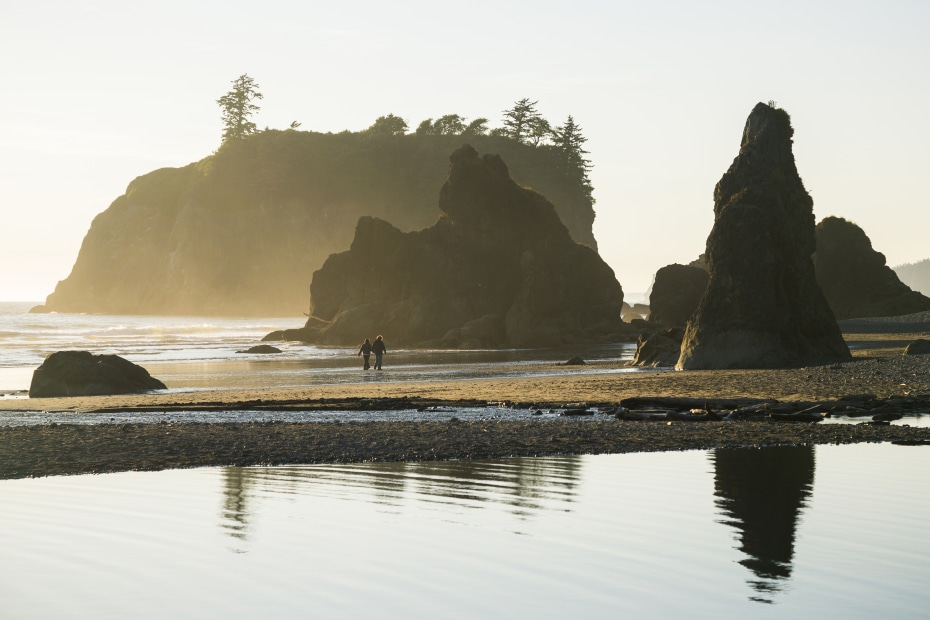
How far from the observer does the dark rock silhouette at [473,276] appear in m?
80.7

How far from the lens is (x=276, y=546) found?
1149 cm

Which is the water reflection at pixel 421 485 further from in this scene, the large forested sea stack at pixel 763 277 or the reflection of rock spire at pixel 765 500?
the large forested sea stack at pixel 763 277

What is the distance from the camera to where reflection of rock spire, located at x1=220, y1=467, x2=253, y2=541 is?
12.5m

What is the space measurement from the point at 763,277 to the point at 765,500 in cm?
2491

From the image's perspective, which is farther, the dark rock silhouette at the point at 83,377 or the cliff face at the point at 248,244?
the cliff face at the point at 248,244

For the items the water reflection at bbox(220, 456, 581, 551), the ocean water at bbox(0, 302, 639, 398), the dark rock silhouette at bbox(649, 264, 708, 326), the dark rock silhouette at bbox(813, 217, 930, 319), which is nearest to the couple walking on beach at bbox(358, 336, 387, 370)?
the ocean water at bbox(0, 302, 639, 398)

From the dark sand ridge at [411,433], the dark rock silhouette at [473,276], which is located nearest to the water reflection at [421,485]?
the dark sand ridge at [411,433]

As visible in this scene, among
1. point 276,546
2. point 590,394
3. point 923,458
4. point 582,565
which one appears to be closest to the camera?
point 582,565

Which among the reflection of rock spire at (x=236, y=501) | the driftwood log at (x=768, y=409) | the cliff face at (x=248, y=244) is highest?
the cliff face at (x=248, y=244)

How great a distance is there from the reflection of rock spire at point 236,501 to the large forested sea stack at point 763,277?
80.6 feet

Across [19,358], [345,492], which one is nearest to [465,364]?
[19,358]

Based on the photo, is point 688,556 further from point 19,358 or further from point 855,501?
point 19,358

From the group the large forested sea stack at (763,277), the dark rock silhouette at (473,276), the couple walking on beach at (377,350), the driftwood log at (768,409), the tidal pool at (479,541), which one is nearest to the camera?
the tidal pool at (479,541)

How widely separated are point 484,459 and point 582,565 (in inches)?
313
